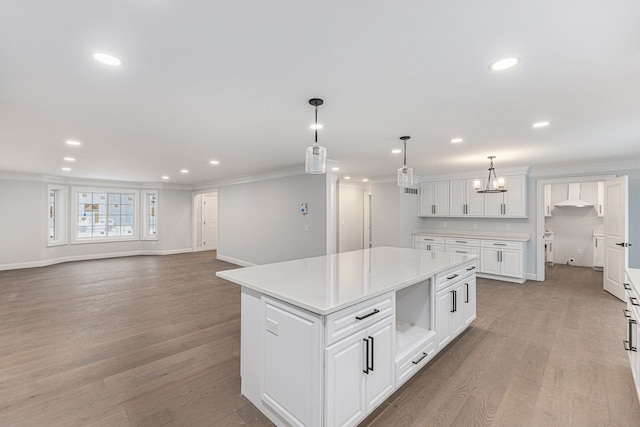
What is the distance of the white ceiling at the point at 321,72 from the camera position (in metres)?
1.37

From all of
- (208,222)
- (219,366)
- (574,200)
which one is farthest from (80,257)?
(574,200)

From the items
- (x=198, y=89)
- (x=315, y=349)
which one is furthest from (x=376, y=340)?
(x=198, y=89)

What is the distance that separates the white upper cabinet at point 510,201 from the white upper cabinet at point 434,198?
0.87 m

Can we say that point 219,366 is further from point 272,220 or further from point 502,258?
point 502,258

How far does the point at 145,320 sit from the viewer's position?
3666 millimetres

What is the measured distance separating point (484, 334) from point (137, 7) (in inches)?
159

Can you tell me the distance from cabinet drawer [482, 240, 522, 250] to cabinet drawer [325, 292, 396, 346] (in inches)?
188

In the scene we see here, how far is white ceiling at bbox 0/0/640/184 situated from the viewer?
4.50ft

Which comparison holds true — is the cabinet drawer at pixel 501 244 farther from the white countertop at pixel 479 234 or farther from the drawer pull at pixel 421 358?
the drawer pull at pixel 421 358

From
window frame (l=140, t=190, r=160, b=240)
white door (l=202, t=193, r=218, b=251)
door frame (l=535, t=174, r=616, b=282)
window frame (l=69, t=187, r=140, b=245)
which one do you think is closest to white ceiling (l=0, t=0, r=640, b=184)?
door frame (l=535, t=174, r=616, b=282)

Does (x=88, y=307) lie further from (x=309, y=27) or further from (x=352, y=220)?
(x=352, y=220)

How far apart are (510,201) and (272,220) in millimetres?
5002

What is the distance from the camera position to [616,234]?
469cm

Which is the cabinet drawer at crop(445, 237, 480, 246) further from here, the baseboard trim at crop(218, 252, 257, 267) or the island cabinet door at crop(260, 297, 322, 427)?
the island cabinet door at crop(260, 297, 322, 427)
